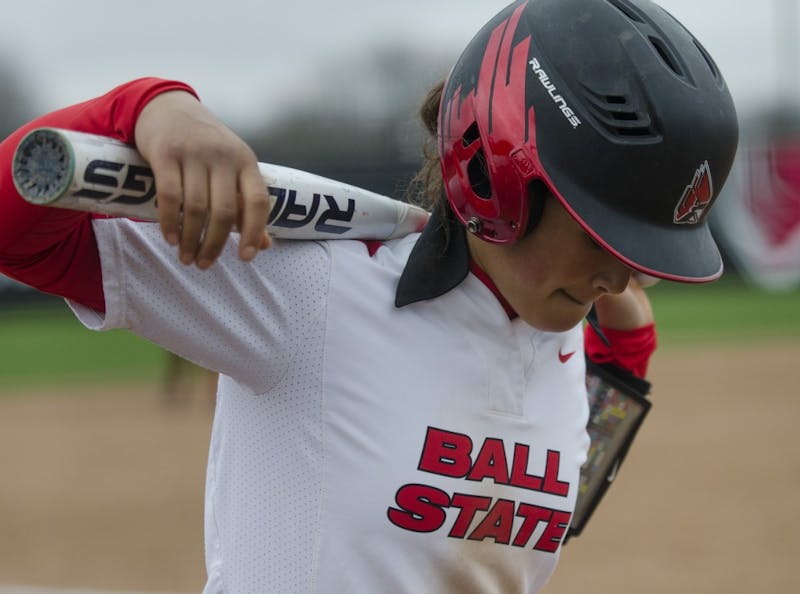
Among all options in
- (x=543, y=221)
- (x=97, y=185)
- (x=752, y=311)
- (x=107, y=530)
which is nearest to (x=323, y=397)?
(x=543, y=221)

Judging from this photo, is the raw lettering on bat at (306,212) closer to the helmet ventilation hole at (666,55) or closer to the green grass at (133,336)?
the helmet ventilation hole at (666,55)

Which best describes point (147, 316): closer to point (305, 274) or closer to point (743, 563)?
point (305, 274)

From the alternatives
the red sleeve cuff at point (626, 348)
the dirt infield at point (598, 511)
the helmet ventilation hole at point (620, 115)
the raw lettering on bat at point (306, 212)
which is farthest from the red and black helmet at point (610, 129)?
the dirt infield at point (598, 511)

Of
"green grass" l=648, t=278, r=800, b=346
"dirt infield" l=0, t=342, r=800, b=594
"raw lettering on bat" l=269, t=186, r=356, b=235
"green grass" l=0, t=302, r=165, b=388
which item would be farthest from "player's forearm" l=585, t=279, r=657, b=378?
"green grass" l=648, t=278, r=800, b=346

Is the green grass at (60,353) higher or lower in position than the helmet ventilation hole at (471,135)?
lower

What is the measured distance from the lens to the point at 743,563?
6594mm

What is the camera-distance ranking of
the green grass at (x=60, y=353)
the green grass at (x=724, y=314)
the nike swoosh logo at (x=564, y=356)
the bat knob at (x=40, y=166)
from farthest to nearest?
the green grass at (x=724, y=314), the green grass at (x=60, y=353), the nike swoosh logo at (x=564, y=356), the bat knob at (x=40, y=166)

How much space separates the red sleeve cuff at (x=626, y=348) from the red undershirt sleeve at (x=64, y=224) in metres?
1.31

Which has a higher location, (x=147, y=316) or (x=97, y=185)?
(x=97, y=185)

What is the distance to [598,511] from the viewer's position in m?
8.02

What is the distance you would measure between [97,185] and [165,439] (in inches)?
384

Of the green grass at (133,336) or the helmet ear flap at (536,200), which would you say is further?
the green grass at (133,336)

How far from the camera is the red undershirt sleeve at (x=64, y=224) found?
145 centimetres

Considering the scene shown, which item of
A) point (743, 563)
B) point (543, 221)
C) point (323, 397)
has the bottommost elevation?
point (743, 563)
